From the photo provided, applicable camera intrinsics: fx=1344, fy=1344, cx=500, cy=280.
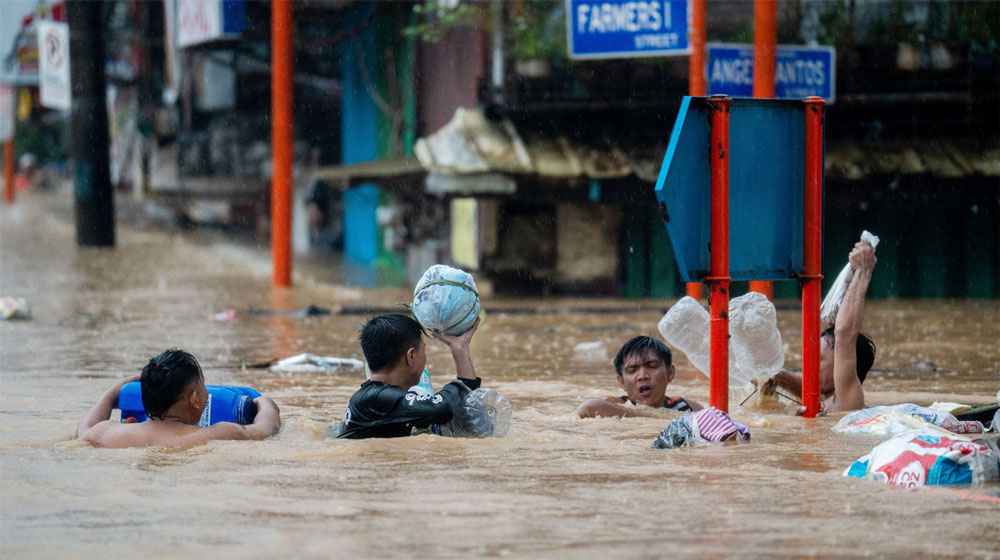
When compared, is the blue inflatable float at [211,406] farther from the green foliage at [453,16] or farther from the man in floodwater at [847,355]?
the green foliage at [453,16]

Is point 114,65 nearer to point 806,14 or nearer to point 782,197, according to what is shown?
point 806,14

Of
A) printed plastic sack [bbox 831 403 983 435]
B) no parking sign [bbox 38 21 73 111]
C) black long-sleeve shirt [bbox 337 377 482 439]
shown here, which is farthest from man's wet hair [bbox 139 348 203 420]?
no parking sign [bbox 38 21 73 111]

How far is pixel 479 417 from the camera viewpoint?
20.8ft

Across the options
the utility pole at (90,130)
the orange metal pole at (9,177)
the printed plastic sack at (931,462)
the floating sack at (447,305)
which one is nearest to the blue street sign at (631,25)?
the floating sack at (447,305)

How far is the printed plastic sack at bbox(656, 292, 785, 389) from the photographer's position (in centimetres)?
725

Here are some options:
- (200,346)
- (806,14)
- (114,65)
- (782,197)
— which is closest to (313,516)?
(782,197)

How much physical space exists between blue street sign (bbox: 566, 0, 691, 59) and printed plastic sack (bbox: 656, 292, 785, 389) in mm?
5426

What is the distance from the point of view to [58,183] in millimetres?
48906

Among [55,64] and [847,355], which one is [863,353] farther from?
[55,64]

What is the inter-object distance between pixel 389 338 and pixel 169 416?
3.74ft

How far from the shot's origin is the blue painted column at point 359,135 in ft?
74.9

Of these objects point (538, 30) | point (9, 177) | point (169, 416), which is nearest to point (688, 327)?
point (169, 416)

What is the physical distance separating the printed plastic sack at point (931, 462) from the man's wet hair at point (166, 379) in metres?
3.05

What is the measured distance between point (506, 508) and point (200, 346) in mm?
6607
